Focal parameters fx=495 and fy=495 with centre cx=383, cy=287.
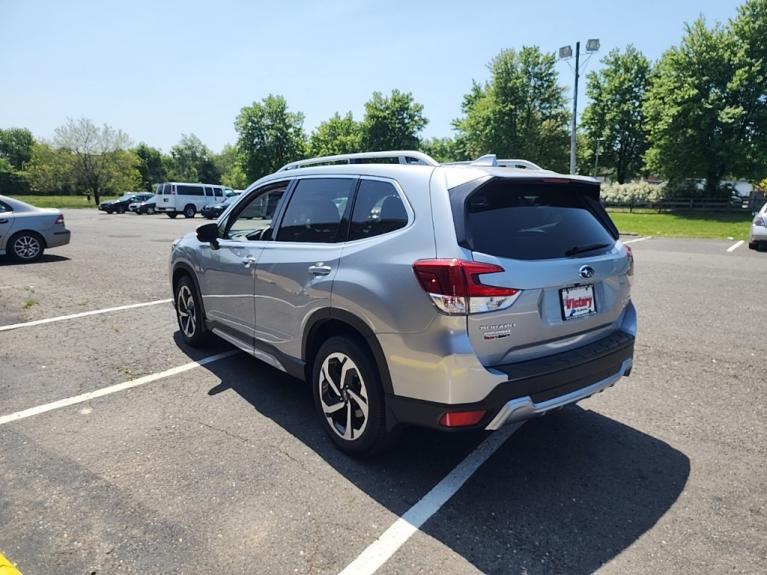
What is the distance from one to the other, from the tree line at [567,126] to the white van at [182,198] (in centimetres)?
2553

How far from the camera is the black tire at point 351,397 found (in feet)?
9.42

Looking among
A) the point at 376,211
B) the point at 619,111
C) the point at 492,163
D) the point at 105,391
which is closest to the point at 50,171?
the point at 619,111

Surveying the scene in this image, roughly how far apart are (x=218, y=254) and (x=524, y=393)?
9.93 ft

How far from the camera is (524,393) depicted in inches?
102

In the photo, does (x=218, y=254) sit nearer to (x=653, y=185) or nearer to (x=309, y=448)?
(x=309, y=448)

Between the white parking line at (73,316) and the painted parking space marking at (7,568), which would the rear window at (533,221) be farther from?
the white parking line at (73,316)

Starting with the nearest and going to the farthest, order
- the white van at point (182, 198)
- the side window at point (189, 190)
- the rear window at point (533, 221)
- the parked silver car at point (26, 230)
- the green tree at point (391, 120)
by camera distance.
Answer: the rear window at point (533, 221)
the parked silver car at point (26, 230)
the white van at point (182, 198)
the side window at point (189, 190)
the green tree at point (391, 120)

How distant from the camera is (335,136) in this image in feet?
213

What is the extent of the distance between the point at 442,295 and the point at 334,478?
131cm

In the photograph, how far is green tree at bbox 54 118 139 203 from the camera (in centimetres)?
6134

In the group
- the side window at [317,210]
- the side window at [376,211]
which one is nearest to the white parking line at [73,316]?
the side window at [317,210]

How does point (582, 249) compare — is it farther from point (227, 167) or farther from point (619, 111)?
point (227, 167)

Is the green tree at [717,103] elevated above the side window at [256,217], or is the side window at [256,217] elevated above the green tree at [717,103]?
the green tree at [717,103]

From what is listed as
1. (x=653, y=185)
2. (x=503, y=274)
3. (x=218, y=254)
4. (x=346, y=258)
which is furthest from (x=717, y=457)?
(x=653, y=185)
